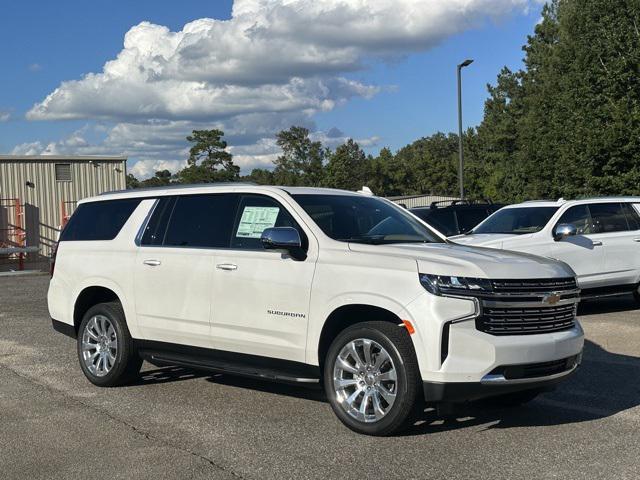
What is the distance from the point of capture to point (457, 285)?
17.6 ft

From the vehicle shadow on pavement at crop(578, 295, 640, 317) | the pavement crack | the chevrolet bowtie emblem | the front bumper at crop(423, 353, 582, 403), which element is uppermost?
the chevrolet bowtie emblem

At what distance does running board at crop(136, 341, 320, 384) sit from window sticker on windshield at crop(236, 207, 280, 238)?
3.39 feet

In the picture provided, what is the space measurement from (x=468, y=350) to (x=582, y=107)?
31.1 m

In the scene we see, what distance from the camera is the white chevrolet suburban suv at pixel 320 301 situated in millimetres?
5379

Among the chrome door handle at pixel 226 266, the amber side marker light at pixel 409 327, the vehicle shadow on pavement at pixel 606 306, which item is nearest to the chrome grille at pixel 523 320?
the amber side marker light at pixel 409 327

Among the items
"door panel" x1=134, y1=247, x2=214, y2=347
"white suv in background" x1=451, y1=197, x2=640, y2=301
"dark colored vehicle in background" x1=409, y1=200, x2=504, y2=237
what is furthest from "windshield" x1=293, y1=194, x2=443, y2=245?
"dark colored vehicle in background" x1=409, y1=200, x2=504, y2=237

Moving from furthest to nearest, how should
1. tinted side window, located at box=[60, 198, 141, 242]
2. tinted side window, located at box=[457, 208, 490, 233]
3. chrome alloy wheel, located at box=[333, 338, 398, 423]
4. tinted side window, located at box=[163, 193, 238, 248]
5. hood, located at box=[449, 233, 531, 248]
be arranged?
tinted side window, located at box=[457, 208, 490, 233]
hood, located at box=[449, 233, 531, 248]
tinted side window, located at box=[60, 198, 141, 242]
tinted side window, located at box=[163, 193, 238, 248]
chrome alloy wheel, located at box=[333, 338, 398, 423]

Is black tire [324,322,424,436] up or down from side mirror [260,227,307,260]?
down

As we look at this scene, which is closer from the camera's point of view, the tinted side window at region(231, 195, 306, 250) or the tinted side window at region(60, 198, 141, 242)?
the tinted side window at region(231, 195, 306, 250)

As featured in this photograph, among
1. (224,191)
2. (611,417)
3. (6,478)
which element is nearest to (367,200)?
(224,191)

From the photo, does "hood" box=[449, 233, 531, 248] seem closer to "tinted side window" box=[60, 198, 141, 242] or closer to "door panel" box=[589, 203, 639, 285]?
"door panel" box=[589, 203, 639, 285]

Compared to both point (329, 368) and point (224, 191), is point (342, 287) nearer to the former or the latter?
point (329, 368)

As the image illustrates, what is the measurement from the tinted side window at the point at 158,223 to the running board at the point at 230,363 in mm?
972

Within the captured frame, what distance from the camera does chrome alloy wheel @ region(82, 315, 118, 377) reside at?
7.61 meters
